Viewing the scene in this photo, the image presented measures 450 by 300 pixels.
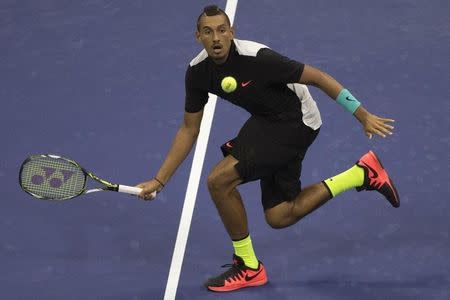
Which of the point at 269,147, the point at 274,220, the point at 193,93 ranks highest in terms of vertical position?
the point at 193,93

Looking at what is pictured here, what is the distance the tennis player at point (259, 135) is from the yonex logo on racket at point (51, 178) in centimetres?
55

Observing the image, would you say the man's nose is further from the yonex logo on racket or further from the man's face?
the yonex logo on racket

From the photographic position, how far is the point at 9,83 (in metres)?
8.21

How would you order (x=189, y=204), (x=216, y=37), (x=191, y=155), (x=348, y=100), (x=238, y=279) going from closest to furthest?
1. (x=216, y=37)
2. (x=348, y=100)
3. (x=238, y=279)
4. (x=189, y=204)
5. (x=191, y=155)

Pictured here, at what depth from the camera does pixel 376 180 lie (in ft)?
20.6

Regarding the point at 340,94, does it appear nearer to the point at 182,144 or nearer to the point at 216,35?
the point at 216,35

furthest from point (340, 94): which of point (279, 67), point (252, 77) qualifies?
point (252, 77)

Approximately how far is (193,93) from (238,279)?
127 cm

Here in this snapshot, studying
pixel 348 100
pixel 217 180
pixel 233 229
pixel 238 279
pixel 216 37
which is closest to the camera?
pixel 216 37

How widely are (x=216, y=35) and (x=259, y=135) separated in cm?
74

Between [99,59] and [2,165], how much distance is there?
1549mm

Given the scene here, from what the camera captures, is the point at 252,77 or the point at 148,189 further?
the point at 148,189

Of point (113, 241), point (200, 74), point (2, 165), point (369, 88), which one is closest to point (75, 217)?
point (113, 241)

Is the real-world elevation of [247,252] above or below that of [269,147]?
below
